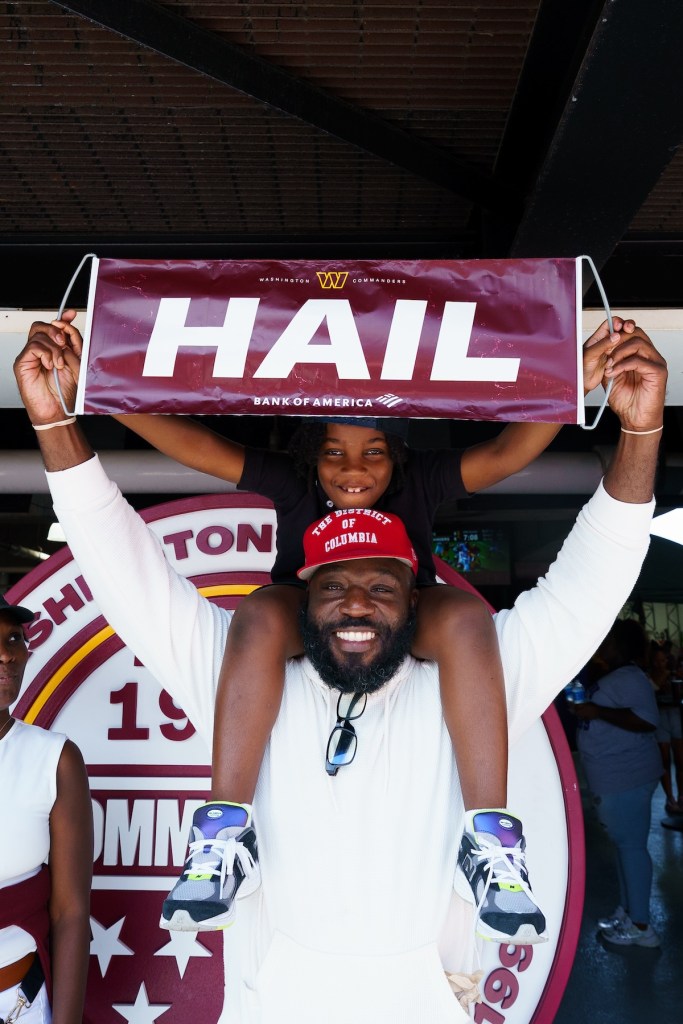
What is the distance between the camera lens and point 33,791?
2471 millimetres

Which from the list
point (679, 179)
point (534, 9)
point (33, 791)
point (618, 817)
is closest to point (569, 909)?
point (33, 791)

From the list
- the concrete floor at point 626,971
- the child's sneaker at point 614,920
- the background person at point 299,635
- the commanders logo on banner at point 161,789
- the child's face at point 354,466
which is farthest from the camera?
the child's sneaker at point 614,920

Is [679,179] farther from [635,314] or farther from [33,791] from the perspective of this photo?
[33,791]

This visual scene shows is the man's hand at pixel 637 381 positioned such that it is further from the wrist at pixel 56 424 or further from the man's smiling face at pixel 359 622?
the wrist at pixel 56 424

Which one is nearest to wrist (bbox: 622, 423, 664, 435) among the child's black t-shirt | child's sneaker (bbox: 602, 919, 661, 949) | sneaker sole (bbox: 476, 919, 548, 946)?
the child's black t-shirt

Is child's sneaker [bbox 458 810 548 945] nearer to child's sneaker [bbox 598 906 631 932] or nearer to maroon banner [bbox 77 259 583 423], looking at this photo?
maroon banner [bbox 77 259 583 423]

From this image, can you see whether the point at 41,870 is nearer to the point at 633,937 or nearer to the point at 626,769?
the point at 626,769

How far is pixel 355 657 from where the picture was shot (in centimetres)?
212

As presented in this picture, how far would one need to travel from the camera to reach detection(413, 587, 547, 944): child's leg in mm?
1791

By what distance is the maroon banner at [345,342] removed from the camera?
1.97 metres

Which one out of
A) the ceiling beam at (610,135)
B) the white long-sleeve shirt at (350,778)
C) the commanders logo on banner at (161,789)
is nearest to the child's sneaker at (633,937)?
the commanders logo on banner at (161,789)

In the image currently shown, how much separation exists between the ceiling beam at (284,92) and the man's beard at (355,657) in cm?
147

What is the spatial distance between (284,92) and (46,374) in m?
1.13

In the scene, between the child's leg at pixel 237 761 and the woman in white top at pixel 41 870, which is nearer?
the child's leg at pixel 237 761
